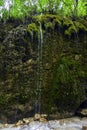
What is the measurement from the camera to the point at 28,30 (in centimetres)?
632

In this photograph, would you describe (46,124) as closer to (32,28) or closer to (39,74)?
(39,74)

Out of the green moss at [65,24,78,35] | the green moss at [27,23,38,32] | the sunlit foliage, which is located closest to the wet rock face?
the green moss at [65,24,78,35]

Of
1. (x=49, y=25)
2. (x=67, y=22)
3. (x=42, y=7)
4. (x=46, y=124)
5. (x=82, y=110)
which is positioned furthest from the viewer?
(x=42, y=7)

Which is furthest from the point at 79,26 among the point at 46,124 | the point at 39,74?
the point at 46,124

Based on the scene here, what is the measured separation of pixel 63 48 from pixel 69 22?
91cm

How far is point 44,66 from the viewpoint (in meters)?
6.27

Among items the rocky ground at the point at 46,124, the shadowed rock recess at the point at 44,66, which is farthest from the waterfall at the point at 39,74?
the rocky ground at the point at 46,124

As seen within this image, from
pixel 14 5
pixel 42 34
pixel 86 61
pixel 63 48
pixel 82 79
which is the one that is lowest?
pixel 82 79

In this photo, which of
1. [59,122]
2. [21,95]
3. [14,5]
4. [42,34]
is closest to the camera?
[59,122]

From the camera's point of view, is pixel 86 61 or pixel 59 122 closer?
pixel 59 122

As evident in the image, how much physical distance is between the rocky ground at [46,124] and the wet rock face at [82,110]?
0.21 metres

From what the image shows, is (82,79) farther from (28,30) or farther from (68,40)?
(28,30)

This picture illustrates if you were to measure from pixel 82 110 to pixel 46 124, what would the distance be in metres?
1.34

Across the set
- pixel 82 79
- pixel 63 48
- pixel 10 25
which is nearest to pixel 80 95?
pixel 82 79
